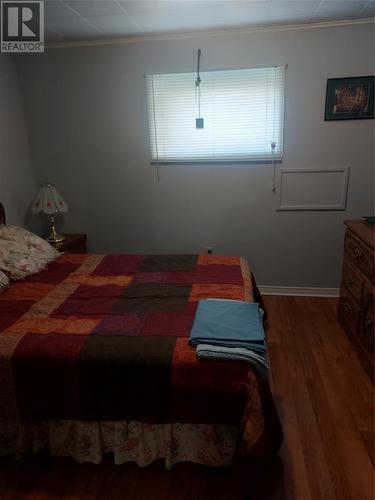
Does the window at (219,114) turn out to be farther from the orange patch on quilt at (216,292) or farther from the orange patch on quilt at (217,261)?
the orange patch on quilt at (216,292)

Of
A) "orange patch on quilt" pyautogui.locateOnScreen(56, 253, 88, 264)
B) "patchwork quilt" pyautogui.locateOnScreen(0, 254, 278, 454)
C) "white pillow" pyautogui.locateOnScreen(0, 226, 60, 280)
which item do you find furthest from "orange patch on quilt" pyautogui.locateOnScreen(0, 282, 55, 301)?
"orange patch on quilt" pyautogui.locateOnScreen(56, 253, 88, 264)

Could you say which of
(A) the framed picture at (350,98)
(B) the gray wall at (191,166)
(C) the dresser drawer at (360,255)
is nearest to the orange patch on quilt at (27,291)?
(B) the gray wall at (191,166)

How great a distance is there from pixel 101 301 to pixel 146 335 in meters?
0.50

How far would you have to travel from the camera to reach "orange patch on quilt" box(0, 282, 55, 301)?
1.99 m

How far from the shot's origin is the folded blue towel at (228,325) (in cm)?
144

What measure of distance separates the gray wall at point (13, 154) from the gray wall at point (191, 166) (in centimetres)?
11

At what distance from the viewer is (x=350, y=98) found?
2713 millimetres

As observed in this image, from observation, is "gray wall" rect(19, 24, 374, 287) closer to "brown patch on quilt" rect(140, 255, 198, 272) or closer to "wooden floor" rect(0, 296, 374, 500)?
"brown patch on quilt" rect(140, 255, 198, 272)

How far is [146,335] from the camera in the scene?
1.54m

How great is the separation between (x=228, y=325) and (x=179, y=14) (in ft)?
7.32

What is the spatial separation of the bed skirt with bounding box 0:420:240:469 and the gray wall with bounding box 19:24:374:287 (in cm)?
202

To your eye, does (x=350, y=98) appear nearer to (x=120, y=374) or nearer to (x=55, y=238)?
(x=120, y=374)

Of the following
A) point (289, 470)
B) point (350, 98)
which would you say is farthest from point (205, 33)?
point (289, 470)

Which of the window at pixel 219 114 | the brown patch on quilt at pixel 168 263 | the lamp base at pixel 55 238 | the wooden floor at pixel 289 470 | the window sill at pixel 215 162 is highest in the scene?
the window at pixel 219 114
